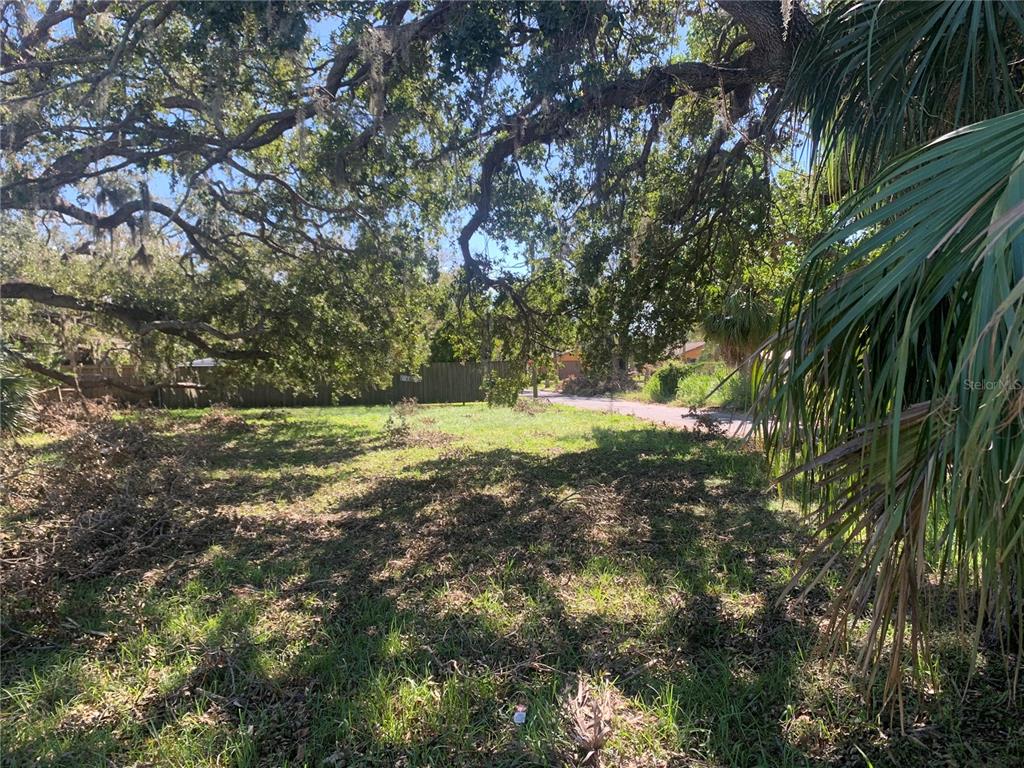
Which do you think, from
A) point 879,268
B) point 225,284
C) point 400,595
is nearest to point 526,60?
point 879,268

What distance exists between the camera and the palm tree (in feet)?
4.13

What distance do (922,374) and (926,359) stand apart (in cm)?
7

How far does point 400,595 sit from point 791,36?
16.0ft

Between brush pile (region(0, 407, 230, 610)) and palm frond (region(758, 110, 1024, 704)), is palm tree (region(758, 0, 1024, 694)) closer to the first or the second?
palm frond (region(758, 110, 1024, 704))

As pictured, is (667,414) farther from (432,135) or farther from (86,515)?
(86,515)

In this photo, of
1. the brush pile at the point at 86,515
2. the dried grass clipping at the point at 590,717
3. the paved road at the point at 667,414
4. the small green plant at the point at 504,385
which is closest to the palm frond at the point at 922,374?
the dried grass clipping at the point at 590,717

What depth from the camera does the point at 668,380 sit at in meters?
23.3

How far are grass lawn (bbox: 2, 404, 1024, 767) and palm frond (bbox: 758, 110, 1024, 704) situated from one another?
730 millimetres

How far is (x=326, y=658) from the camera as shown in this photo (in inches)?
105

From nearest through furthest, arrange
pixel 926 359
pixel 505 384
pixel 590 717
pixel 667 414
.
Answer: pixel 926 359, pixel 590 717, pixel 505 384, pixel 667 414

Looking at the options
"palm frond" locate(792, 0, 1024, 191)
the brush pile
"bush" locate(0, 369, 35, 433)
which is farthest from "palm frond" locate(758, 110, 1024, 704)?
"bush" locate(0, 369, 35, 433)

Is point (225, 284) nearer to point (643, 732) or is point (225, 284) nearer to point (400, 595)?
point (400, 595)

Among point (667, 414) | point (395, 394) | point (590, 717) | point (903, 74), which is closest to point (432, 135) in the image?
point (903, 74)

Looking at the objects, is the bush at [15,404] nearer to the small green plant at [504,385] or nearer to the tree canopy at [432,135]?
the tree canopy at [432,135]
